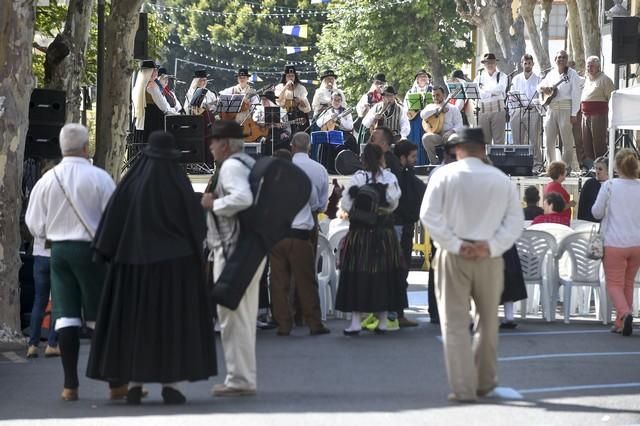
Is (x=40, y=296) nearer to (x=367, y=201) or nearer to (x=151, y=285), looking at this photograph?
(x=367, y=201)

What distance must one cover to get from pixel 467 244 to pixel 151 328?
6.66ft

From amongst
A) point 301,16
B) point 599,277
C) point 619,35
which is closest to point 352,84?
point 301,16

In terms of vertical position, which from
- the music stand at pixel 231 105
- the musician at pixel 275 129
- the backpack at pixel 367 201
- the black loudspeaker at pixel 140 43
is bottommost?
the backpack at pixel 367 201

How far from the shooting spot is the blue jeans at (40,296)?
44.5 ft

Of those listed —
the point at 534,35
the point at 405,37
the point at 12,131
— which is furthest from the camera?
the point at 405,37

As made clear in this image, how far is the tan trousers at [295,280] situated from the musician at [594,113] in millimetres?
10615

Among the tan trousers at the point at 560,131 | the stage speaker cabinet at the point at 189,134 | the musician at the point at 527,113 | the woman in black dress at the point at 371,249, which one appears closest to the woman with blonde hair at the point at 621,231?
the woman in black dress at the point at 371,249

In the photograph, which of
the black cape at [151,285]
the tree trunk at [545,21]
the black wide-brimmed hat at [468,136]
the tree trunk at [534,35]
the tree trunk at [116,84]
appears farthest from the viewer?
the tree trunk at [545,21]

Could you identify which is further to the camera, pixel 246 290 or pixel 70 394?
pixel 70 394

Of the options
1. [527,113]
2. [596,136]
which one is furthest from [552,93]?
[527,113]

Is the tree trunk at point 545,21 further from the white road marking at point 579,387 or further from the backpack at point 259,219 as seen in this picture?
the backpack at point 259,219

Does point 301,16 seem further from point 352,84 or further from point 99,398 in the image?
point 99,398

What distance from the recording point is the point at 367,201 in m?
14.5

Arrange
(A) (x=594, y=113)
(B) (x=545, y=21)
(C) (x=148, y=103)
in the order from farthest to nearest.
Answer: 1. (B) (x=545, y=21)
2. (C) (x=148, y=103)
3. (A) (x=594, y=113)
